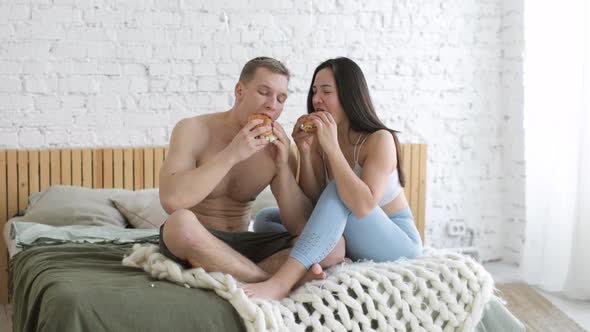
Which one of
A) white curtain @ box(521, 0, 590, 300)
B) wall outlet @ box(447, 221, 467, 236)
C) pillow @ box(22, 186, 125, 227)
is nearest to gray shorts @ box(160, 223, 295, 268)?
pillow @ box(22, 186, 125, 227)

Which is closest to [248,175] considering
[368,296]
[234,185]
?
[234,185]

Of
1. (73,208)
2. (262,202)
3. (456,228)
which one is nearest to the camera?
(73,208)

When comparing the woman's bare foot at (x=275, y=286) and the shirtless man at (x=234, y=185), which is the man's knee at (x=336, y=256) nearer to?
the shirtless man at (x=234, y=185)

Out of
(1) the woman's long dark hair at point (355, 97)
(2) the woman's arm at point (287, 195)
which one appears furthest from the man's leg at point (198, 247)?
(1) the woman's long dark hair at point (355, 97)

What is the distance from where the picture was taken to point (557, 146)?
4066 millimetres

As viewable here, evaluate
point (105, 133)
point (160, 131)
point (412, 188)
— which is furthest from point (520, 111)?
point (105, 133)

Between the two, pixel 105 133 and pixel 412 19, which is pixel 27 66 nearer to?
pixel 105 133

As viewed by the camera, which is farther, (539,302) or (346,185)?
(539,302)

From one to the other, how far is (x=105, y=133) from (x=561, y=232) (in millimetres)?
2498

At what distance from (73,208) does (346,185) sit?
164cm

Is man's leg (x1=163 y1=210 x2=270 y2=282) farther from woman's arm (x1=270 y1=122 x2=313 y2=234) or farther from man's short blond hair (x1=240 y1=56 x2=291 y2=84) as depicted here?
man's short blond hair (x1=240 y1=56 x2=291 y2=84)

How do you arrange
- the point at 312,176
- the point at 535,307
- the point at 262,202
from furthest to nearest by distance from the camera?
the point at 262,202 → the point at 535,307 → the point at 312,176

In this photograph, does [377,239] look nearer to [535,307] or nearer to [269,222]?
[269,222]

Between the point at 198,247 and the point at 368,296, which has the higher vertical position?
the point at 198,247
